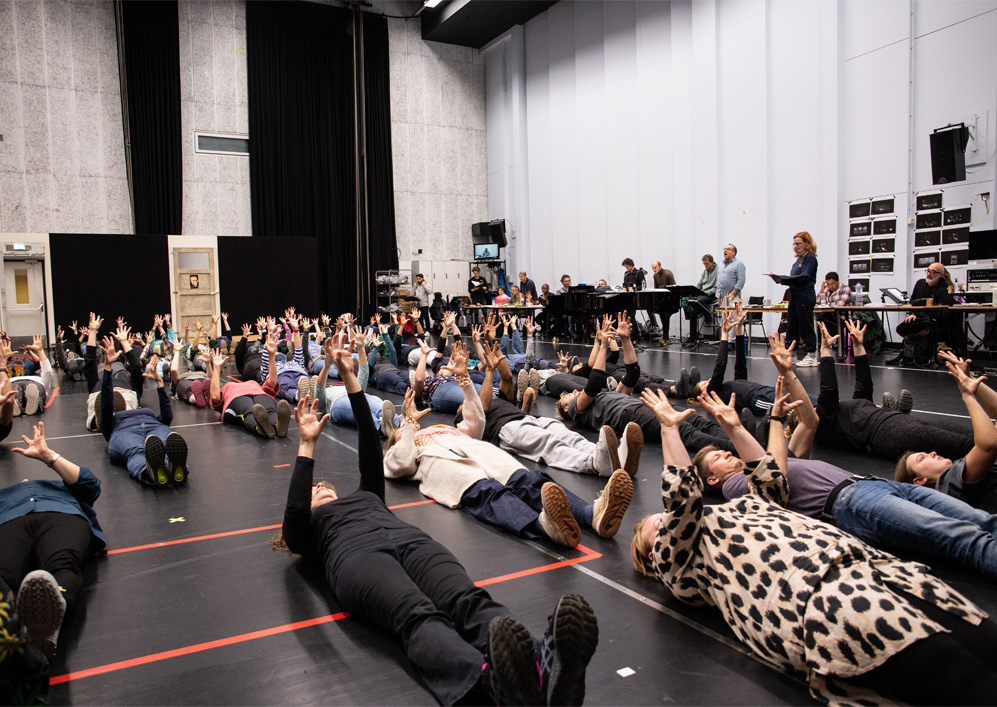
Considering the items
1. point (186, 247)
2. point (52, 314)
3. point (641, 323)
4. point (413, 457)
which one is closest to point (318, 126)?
point (186, 247)

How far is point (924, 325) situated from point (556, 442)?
641 centimetres

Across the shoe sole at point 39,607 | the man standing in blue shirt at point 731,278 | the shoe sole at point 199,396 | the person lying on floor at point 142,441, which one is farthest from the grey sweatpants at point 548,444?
the man standing in blue shirt at point 731,278

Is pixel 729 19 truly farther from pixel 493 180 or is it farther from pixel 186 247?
pixel 186 247

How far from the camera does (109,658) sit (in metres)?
2.27

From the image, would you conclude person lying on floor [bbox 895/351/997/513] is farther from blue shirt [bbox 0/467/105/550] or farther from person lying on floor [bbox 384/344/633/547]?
blue shirt [bbox 0/467/105/550]

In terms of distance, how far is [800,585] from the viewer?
1.84 meters

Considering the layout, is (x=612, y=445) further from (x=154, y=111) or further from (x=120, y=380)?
(x=154, y=111)

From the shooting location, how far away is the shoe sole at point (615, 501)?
305cm

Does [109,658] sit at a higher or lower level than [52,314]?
lower

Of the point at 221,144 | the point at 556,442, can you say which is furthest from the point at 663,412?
the point at 221,144

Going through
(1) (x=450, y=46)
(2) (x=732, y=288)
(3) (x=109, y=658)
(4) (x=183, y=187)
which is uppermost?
(1) (x=450, y=46)

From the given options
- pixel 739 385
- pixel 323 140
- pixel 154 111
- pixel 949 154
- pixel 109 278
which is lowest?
pixel 739 385

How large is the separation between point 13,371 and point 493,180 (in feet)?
46.1

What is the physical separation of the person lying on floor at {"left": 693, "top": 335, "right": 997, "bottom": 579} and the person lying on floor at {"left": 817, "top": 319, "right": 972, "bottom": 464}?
911 mm
